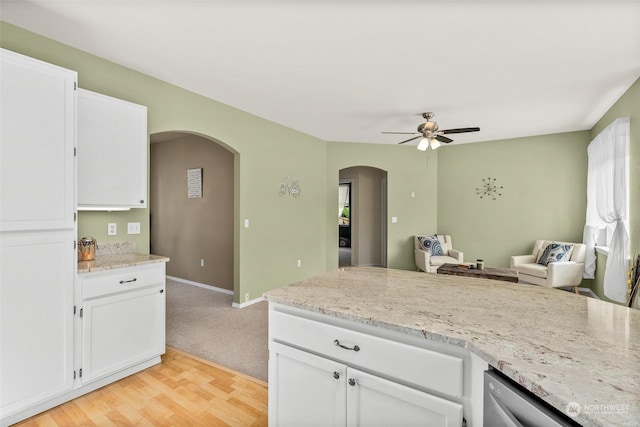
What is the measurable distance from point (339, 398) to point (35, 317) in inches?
77.4

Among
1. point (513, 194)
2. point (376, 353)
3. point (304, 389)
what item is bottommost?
point (304, 389)

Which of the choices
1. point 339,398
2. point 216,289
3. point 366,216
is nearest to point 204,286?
point 216,289

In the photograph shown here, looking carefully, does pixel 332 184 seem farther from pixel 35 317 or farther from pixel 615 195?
pixel 35 317

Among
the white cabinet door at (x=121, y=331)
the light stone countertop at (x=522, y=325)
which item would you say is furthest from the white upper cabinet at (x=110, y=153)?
the light stone countertop at (x=522, y=325)

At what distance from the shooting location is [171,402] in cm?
215

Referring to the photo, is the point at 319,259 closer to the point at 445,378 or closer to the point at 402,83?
the point at 402,83

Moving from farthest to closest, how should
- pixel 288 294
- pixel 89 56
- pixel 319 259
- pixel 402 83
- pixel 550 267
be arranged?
pixel 319 259 → pixel 550 267 → pixel 402 83 → pixel 89 56 → pixel 288 294

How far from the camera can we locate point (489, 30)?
230cm

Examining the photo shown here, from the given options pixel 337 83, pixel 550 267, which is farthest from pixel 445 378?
pixel 550 267

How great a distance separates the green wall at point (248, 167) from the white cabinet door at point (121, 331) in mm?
676

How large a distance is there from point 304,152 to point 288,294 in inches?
162

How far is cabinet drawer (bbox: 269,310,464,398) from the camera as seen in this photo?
3.54 ft

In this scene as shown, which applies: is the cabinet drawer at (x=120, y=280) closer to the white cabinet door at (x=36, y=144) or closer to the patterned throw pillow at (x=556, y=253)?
the white cabinet door at (x=36, y=144)

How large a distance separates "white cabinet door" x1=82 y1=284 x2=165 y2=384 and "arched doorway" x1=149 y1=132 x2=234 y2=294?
234 centimetres
